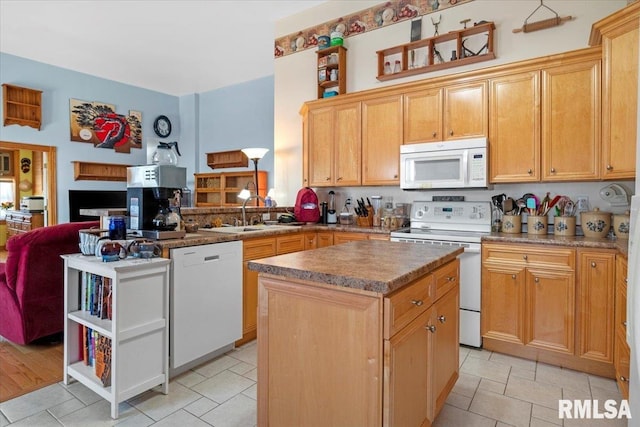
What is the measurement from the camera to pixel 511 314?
2.64 m

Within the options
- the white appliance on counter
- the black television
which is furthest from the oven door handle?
the black television

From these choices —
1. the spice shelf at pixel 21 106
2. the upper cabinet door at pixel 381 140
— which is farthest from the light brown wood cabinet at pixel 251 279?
the spice shelf at pixel 21 106

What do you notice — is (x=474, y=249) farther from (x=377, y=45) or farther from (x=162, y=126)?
(x=162, y=126)

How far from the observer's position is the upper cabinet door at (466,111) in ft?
9.94

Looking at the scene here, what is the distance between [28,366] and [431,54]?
412 centimetres

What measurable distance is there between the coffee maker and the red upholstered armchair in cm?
55

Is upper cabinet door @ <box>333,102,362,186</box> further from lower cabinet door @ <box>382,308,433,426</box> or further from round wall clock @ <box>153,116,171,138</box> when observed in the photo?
round wall clock @ <box>153,116,171,138</box>

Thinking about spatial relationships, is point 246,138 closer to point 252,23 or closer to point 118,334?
point 252,23

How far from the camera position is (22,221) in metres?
6.77

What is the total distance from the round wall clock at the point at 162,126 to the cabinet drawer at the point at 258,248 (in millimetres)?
5583

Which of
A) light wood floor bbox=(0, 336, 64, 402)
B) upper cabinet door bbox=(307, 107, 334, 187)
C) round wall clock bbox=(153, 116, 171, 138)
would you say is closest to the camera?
light wood floor bbox=(0, 336, 64, 402)

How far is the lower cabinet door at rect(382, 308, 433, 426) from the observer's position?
4.05ft

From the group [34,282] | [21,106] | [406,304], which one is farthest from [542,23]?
[21,106]

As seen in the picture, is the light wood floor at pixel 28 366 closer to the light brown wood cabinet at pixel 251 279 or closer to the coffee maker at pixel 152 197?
the coffee maker at pixel 152 197
